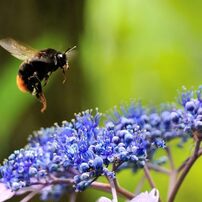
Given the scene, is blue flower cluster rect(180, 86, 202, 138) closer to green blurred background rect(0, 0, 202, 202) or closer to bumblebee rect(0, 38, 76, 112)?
bumblebee rect(0, 38, 76, 112)

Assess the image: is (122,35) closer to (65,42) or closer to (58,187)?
(65,42)

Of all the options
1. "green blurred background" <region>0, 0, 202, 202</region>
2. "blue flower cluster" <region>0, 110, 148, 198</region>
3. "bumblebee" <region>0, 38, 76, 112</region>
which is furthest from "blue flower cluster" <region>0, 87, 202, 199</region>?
"green blurred background" <region>0, 0, 202, 202</region>

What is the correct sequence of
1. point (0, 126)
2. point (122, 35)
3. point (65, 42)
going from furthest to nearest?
point (122, 35) → point (65, 42) → point (0, 126)

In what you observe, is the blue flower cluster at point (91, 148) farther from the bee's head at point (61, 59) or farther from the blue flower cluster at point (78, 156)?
the bee's head at point (61, 59)

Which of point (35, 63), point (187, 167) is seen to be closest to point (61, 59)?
point (35, 63)

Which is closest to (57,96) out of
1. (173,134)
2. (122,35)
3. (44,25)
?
(44,25)

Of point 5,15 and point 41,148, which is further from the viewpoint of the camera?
point 5,15
